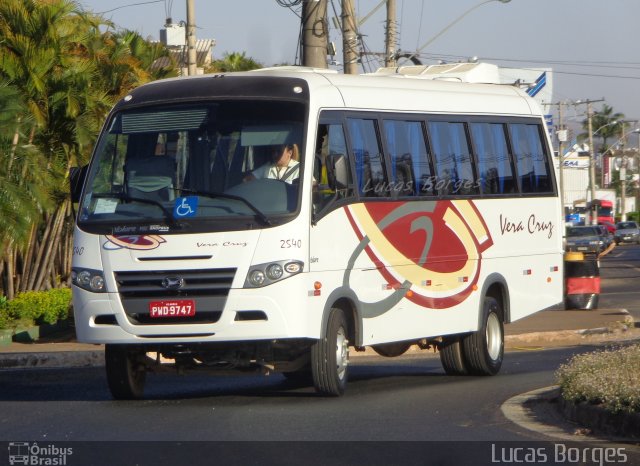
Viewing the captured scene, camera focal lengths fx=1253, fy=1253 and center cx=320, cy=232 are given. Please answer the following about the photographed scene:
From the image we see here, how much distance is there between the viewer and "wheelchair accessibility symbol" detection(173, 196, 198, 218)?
11398 mm

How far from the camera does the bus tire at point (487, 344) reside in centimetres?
1448

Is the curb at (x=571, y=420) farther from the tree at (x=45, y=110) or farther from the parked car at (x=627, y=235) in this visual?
the parked car at (x=627, y=235)

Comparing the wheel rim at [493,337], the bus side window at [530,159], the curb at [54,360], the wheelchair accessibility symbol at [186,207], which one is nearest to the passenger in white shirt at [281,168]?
the wheelchair accessibility symbol at [186,207]

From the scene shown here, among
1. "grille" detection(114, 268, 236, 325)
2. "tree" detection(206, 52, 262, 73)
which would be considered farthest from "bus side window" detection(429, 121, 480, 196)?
"tree" detection(206, 52, 262, 73)

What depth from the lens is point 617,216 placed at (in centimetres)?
12425

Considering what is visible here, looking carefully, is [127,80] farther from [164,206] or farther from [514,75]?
[514,75]

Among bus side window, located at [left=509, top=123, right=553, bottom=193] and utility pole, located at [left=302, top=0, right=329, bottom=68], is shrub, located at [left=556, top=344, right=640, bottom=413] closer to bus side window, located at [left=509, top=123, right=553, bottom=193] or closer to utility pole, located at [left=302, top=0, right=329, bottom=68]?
bus side window, located at [left=509, top=123, right=553, bottom=193]

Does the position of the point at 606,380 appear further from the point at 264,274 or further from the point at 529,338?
the point at 529,338

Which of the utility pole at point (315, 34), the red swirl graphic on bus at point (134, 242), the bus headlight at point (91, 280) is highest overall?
the utility pole at point (315, 34)

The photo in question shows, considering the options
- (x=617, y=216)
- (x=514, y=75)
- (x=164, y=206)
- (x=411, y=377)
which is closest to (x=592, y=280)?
(x=411, y=377)

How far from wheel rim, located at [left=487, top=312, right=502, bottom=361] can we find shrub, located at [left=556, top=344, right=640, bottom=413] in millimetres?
2820

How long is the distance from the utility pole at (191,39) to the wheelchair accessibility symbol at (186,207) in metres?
16.0

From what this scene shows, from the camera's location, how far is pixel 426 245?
1354 centimetres

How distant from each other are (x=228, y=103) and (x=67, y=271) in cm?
1780
